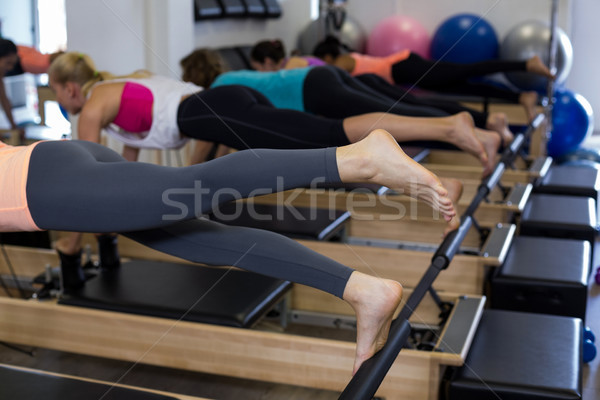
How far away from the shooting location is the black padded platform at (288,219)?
8.20ft

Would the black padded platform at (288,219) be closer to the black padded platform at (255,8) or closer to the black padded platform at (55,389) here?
the black padded platform at (55,389)

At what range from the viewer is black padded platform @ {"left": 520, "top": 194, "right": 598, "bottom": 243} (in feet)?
9.59

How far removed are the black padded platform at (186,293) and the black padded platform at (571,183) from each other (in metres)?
2.09

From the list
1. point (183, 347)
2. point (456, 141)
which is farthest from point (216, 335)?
point (456, 141)

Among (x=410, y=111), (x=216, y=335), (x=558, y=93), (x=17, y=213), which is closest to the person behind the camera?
(x=17, y=213)

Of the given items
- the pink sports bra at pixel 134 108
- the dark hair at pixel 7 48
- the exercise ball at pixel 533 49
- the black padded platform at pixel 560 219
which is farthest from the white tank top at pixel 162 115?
the exercise ball at pixel 533 49

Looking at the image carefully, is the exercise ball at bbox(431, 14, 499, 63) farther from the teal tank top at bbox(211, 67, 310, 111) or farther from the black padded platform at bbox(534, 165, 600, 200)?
the teal tank top at bbox(211, 67, 310, 111)

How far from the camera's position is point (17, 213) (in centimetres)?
142

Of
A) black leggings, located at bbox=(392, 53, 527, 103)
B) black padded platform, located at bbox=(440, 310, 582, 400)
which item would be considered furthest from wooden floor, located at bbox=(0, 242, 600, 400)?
A: black leggings, located at bbox=(392, 53, 527, 103)

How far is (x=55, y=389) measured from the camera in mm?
1542

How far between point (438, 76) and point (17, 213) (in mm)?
3078

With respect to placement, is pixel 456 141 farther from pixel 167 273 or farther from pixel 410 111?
pixel 167 273

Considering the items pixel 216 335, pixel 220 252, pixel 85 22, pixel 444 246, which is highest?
pixel 85 22

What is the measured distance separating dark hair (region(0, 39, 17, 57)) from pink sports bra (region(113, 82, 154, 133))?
3.59ft
